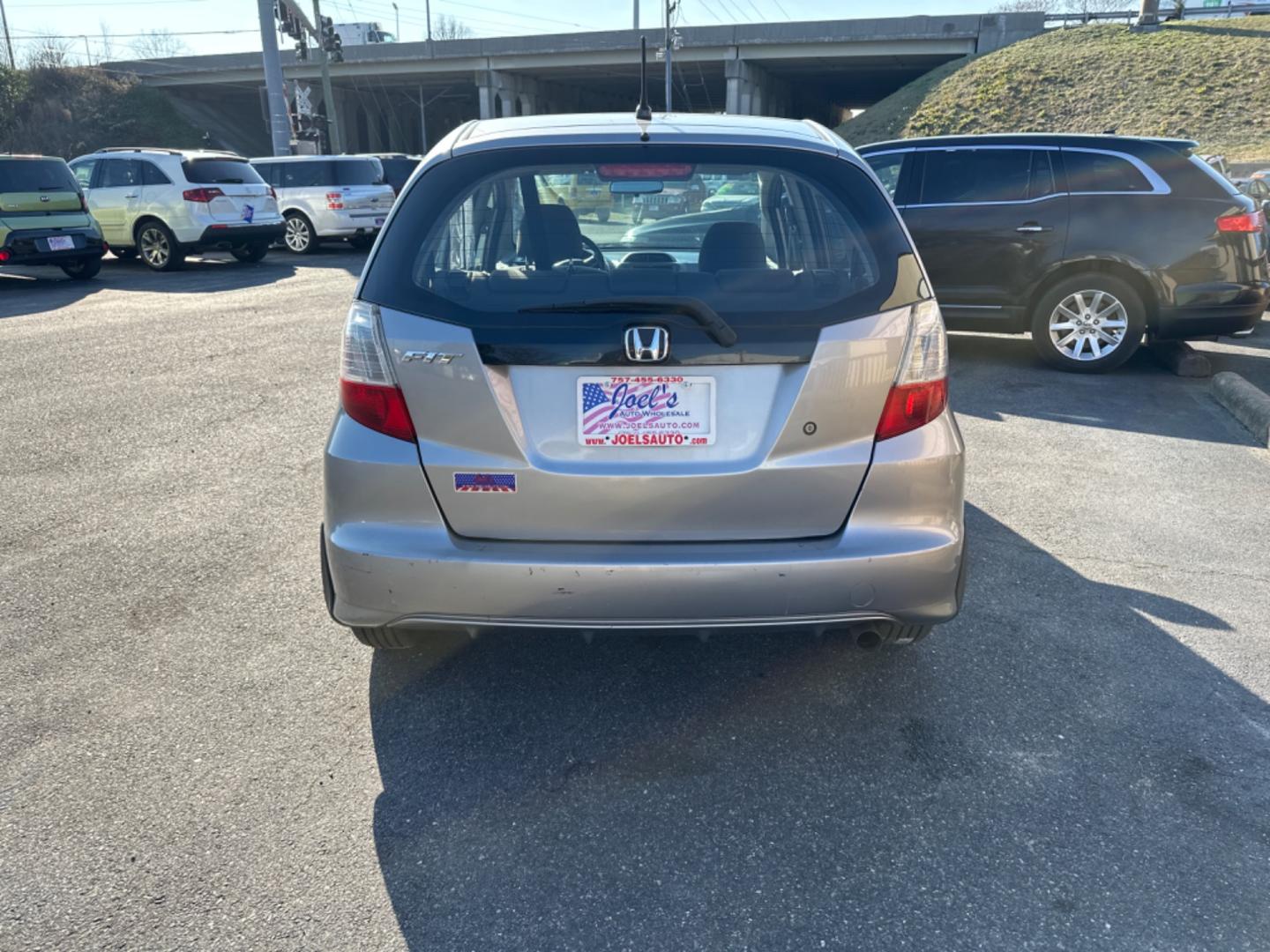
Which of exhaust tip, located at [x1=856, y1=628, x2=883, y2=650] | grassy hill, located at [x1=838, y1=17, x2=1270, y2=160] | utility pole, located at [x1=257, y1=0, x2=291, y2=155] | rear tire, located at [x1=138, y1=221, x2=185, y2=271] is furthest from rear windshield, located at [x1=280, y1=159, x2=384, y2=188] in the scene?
grassy hill, located at [x1=838, y1=17, x2=1270, y2=160]

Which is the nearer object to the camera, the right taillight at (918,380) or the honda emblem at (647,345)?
the honda emblem at (647,345)

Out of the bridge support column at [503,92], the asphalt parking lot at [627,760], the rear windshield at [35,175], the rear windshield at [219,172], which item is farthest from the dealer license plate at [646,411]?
the bridge support column at [503,92]

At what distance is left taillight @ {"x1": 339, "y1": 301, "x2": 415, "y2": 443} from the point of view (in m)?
2.65

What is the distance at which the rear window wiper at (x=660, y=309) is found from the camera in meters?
2.56

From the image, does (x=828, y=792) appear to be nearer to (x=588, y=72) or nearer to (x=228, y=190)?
(x=228, y=190)

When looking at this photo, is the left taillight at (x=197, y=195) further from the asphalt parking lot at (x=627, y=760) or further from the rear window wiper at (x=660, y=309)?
the rear window wiper at (x=660, y=309)

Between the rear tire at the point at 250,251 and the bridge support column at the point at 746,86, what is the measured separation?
1534 inches

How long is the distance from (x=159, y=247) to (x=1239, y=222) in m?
14.7

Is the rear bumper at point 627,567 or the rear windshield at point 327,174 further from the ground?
the rear windshield at point 327,174

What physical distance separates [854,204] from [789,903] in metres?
1.93

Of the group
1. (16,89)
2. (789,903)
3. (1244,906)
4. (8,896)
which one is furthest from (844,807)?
(16,89)

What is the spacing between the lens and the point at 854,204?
9.28ft

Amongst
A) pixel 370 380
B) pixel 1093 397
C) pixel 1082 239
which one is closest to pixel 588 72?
pixel 1082 239

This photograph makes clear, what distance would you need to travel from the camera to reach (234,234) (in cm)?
1519
